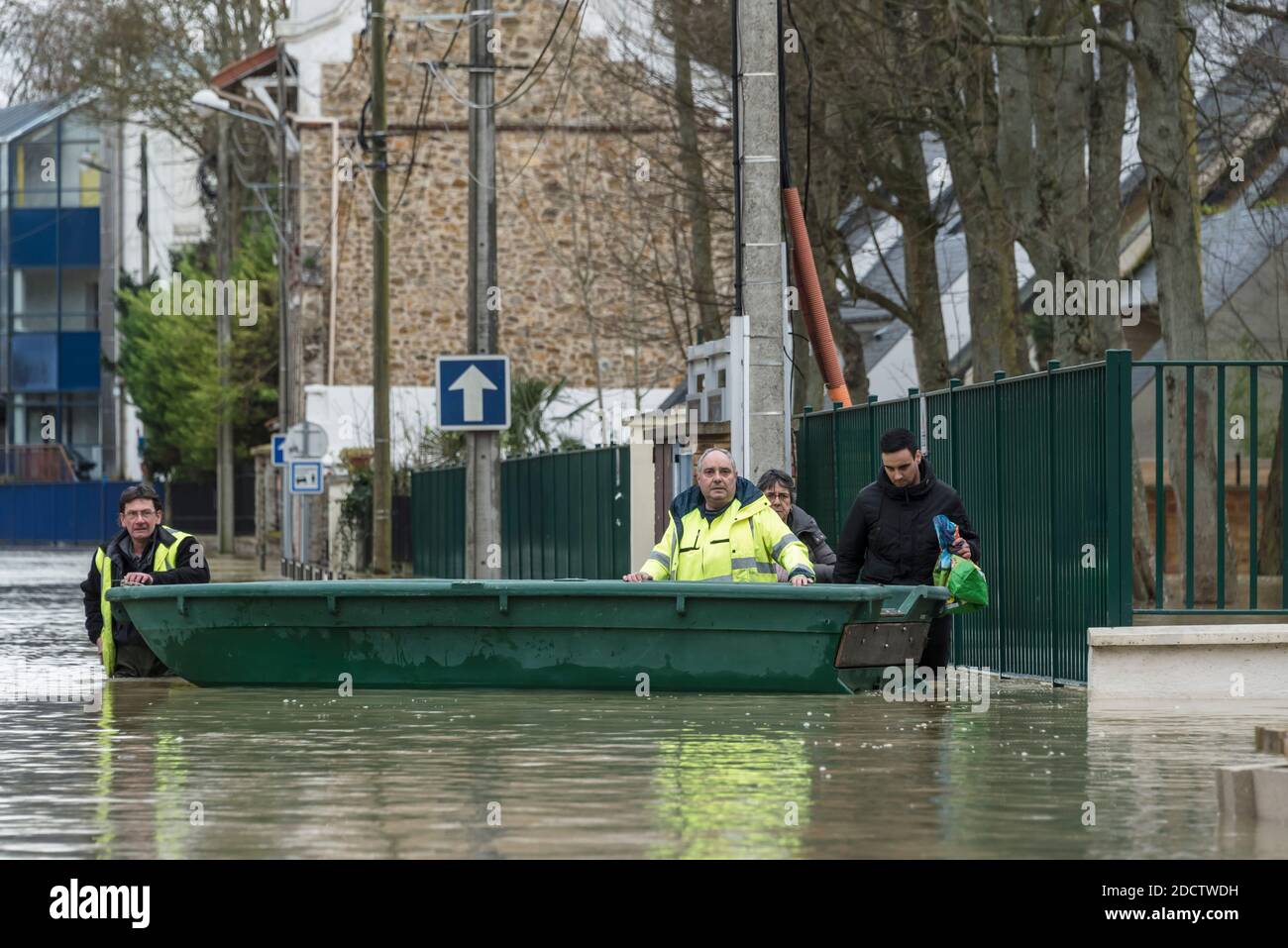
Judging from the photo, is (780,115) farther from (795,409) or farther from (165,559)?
(795,409)

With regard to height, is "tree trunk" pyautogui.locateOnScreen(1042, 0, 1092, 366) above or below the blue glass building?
below

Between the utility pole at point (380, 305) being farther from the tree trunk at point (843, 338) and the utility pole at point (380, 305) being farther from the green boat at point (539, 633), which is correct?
the green boat at point (539, 633)

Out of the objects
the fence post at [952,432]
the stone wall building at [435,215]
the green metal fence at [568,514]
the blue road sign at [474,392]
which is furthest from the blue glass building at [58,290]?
the fence post at [952,432]

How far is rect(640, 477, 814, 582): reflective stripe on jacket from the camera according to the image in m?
15.7

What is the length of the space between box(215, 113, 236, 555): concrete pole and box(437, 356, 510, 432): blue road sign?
108 ft

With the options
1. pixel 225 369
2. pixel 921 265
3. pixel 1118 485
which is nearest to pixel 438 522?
pixel 921 265

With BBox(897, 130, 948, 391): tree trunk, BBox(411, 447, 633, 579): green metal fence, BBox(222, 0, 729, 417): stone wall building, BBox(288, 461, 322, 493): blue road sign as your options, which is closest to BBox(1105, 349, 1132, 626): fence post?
BBox(411, 447, 633, 579): green metal fence

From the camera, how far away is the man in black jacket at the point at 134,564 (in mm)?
16594

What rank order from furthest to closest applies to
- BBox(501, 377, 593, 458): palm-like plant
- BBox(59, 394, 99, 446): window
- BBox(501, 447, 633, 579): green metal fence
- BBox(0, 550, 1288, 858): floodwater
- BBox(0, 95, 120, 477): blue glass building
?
BBox(59, 394, 99, 446): window → BBox(0, 95, 120, 477): blue glass building → BBox(501, 377, 593, 458): palm-like plant → BBox(501, 447, 633, 579): green metal fence → BBox(0, 550, 1288, 858): floodwater

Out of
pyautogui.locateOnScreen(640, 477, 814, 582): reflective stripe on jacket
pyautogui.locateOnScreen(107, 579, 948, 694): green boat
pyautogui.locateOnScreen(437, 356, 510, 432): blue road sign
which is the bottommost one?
pyautogui.locateOnScreen(107, 579, 948, 694): green boat

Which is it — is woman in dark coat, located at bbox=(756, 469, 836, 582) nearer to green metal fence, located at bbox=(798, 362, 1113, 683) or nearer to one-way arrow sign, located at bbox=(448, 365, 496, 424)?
green metal fence, located at bbox=(798, 362, 1113, 683)

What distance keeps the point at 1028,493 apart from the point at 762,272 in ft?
7.87
